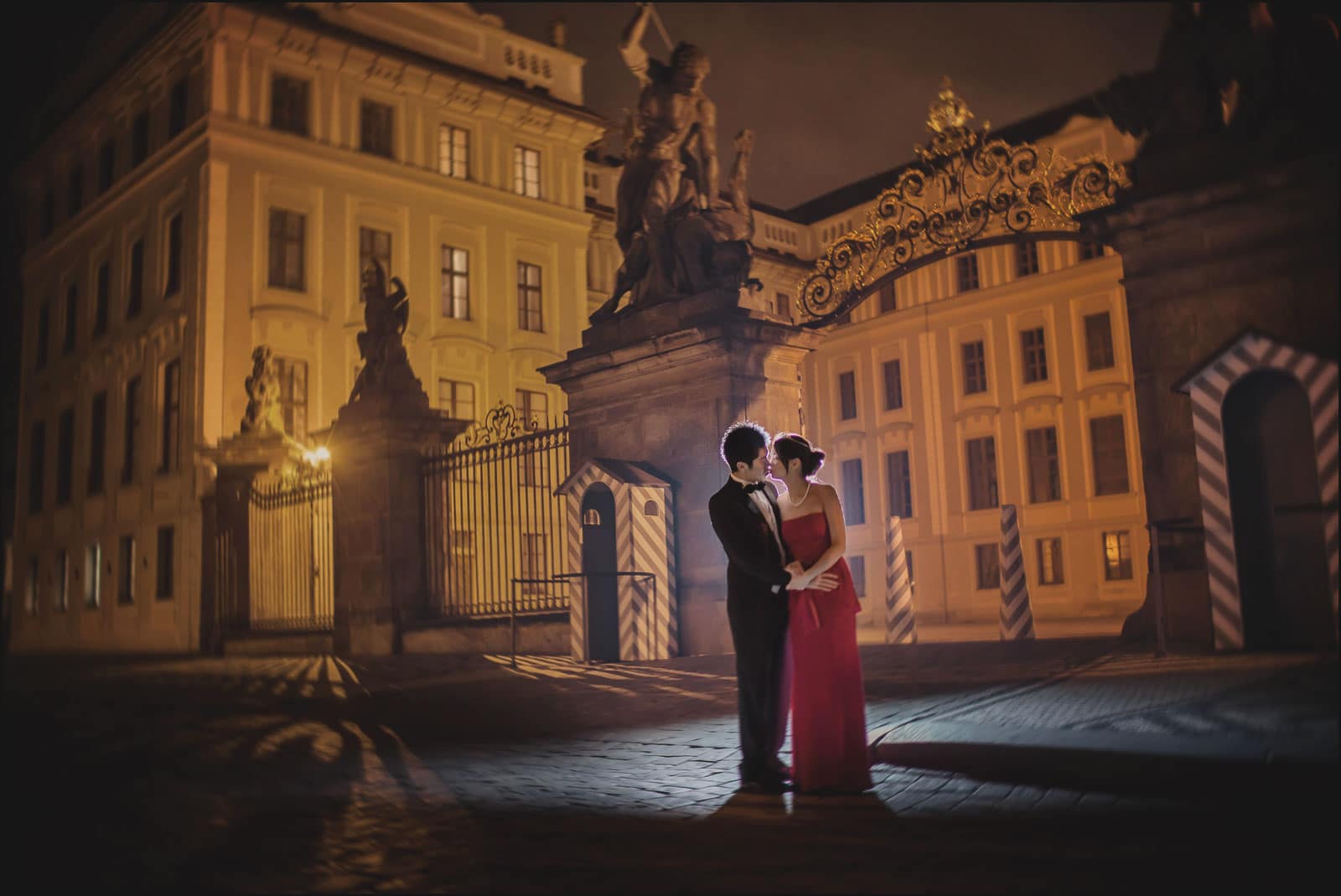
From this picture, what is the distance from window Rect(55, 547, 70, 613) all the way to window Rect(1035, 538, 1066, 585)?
29.2 m

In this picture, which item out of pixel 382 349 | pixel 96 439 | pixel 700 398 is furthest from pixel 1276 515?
pixel 96 439

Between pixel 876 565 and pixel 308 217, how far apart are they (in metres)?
21.5

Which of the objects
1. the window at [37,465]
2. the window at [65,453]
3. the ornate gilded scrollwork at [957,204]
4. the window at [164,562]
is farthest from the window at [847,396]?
the ornate gilded scrollwork at [957,204]

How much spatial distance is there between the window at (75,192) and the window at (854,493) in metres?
26.9

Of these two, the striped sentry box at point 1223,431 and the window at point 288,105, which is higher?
the window at point 288,105

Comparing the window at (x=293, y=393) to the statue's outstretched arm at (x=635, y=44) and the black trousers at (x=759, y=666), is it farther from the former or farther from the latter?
the black trousers at (x=759, y=666)

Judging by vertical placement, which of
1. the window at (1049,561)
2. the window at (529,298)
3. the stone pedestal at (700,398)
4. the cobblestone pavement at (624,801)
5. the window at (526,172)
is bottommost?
the cobblestone pavement at (624,801)

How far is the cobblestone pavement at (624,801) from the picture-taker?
13.9 feet

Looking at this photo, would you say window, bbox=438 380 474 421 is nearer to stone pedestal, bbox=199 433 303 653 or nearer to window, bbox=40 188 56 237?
stone pedestal, bbox=199 433 303 653

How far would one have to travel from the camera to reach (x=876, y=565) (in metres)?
40.5

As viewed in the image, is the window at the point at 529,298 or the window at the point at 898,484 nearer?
the window at the point at 529,298

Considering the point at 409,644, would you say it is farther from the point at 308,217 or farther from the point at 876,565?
the point at 876,565

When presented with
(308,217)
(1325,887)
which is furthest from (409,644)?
(308,217)

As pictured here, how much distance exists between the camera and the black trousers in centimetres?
597
